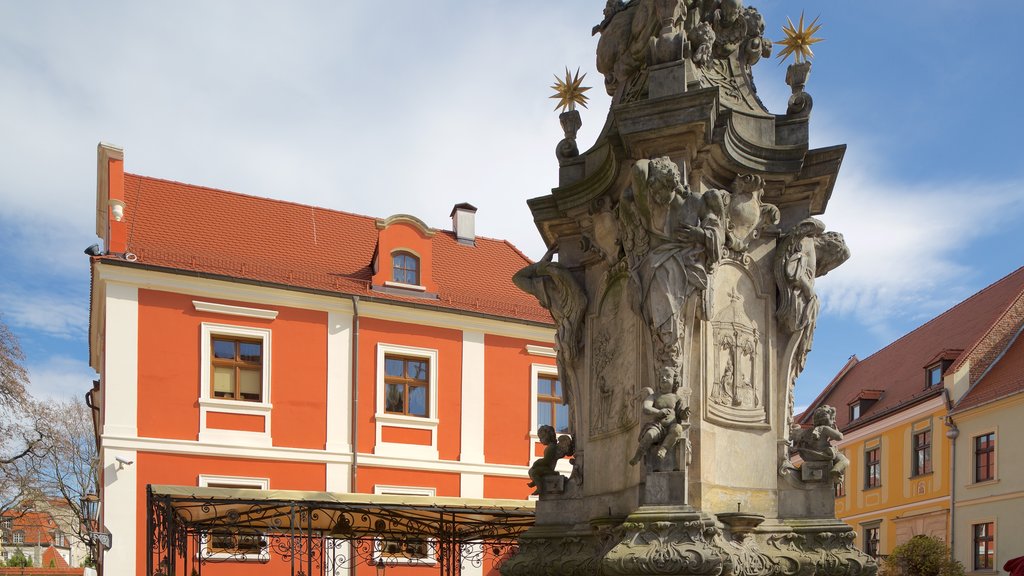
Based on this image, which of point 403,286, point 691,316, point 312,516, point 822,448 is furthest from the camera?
point 403,286

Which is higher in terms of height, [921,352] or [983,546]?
[921,352]

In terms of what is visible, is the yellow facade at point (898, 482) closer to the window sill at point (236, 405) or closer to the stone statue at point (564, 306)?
the window sill at point (236, 405)

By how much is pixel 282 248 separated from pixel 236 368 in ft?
11.0

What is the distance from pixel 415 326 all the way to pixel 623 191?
1633 centimetres

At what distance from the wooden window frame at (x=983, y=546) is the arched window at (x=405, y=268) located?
15.8m

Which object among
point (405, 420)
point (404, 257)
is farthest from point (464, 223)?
point (405, 420)

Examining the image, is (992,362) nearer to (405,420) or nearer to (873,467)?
(873,467)

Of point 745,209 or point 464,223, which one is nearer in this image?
point 745,209

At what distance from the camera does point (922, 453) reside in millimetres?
28938

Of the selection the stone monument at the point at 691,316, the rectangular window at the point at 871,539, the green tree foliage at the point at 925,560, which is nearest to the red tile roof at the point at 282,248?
the green tree foliage at the point at 925,560

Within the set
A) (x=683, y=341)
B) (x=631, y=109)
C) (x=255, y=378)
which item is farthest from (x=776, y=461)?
(x=255, y=378)

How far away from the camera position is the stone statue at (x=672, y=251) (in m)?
5.63

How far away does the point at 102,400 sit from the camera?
1934 cm

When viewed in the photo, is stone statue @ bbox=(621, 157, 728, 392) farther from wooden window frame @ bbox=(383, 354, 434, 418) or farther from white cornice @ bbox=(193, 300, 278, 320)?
wooden window frame @ bbox=(383, 354, 434, 418)
